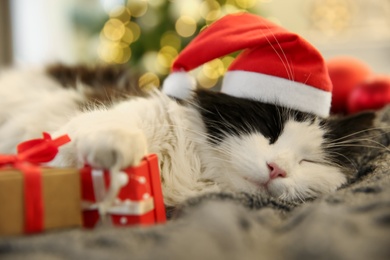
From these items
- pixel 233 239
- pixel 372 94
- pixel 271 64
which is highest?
pixel 271 64

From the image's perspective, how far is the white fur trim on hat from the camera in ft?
3.69

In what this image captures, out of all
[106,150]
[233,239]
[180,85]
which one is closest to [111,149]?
[106,150]

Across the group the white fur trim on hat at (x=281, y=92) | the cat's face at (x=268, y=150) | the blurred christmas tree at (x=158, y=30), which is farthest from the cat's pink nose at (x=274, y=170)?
the blurred christmas tree at (x=158, y=30)

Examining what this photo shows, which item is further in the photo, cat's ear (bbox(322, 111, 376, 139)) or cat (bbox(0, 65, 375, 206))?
cat's ear (bbox(322, 111, 376, 139))

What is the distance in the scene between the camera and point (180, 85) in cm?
124

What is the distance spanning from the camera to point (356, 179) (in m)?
1.18

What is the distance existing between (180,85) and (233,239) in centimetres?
70

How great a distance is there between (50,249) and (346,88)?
161 centimetres

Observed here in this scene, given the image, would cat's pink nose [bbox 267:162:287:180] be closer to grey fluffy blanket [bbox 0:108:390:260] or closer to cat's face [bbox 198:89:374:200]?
cat's face [bbox 198:89:374:200]

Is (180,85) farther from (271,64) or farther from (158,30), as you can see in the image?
(158,30)

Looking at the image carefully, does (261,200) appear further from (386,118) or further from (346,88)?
(346,88)

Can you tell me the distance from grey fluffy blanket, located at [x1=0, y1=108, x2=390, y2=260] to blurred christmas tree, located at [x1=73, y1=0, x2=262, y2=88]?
2.13 metres

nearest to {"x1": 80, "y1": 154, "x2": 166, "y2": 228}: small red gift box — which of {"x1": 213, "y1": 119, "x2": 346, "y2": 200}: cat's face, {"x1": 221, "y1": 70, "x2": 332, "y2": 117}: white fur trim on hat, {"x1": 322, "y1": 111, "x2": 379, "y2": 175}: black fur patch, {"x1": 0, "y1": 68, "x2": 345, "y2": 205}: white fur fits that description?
{"x1": 0, "y1": 68, "x2": 345, "y2": 205}: white fur

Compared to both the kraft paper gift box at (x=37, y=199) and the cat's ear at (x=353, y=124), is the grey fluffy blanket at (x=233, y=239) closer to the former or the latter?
the kraft paper gift box at (x=37, y=199)
